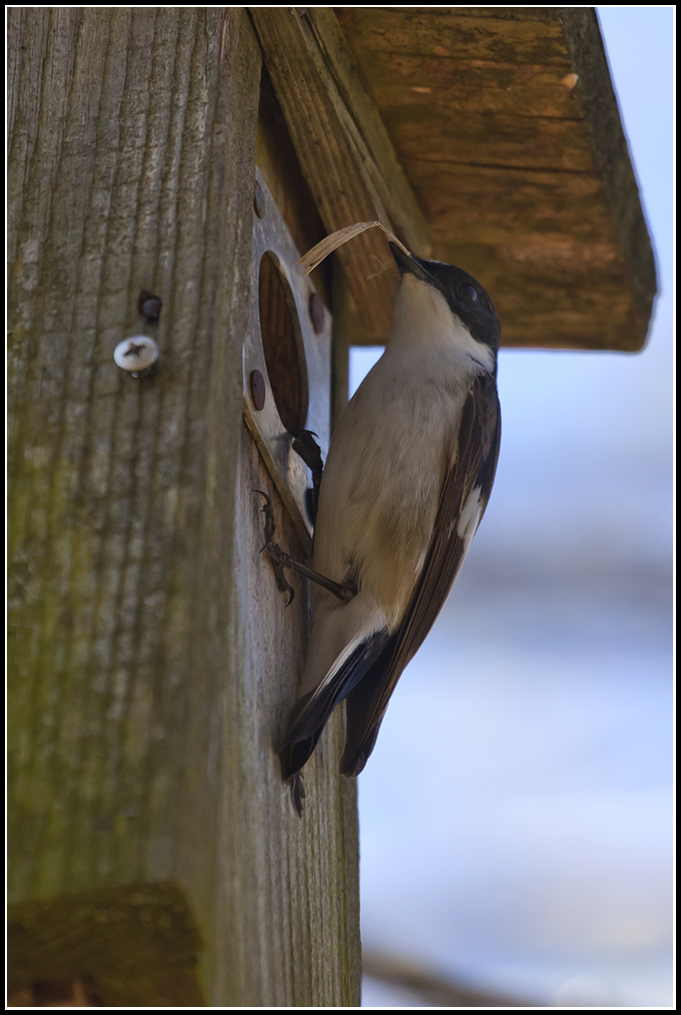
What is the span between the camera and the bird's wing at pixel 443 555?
2.20m

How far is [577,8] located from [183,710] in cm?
164

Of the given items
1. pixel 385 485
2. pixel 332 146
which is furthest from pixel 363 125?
pixel 385 485

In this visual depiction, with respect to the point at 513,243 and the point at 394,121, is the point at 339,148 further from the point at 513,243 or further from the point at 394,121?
the point at 513,243

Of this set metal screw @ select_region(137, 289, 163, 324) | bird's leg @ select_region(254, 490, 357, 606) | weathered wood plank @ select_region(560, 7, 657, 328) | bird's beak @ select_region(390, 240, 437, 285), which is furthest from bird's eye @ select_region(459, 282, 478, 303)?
metal screw @ select_region(137, 289, 163, 324)

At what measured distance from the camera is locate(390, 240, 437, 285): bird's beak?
254 centimetres

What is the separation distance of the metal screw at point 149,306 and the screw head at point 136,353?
0.03m

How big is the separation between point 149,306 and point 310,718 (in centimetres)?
69

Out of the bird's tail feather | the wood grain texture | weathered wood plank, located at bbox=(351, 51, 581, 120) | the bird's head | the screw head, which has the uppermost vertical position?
weathered wood plank, located at bbox=(351, 51, 581, 120)

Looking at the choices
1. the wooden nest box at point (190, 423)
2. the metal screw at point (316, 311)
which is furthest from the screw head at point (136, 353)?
the metal screw at point (316, 311)

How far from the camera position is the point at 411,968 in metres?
3.44

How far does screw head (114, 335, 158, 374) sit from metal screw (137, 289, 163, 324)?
3 centimetres

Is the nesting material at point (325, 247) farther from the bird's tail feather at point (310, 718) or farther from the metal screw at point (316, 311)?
the bird's tail feather at point (310, 718)

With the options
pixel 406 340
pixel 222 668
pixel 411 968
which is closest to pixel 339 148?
pixel 406 340

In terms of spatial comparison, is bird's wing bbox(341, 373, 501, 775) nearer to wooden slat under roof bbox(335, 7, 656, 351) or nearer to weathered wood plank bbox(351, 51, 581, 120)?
wooden slat under roof bbox(335, 7, 656, 351)
